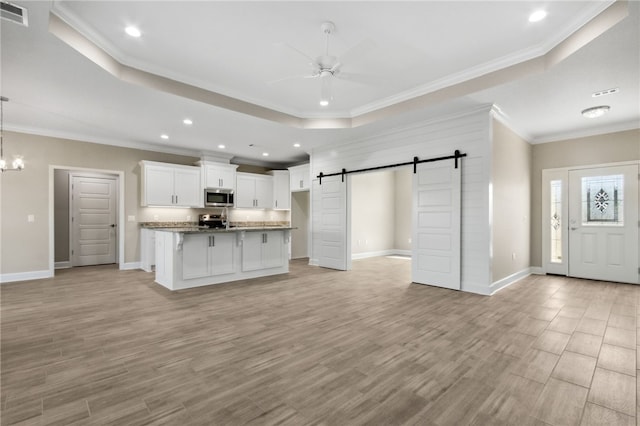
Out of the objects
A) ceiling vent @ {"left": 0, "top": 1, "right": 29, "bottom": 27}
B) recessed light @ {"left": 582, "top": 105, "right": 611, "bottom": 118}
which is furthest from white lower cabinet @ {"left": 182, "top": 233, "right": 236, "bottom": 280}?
recessed light @ {"left": 582, "top": 105, "right": 611, "bottom": 118}

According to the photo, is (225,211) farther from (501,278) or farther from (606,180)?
(606,180)

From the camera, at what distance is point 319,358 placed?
8.31ft

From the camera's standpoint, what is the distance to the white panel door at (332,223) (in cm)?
675

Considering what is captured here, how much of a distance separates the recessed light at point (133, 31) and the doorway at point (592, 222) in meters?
7.66

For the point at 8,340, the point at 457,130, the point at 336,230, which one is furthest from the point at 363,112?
the point at 8,340

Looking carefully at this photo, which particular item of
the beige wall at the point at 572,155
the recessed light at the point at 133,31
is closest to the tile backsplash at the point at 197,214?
the recessed light at the point at 133,31

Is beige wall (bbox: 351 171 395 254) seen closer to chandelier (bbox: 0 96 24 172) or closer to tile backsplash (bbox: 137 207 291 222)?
tile backsplash (bbox: 137 207 291 222)

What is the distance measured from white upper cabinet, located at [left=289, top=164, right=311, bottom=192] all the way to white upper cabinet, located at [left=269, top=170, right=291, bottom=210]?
351 mm

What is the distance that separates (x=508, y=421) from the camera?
1761 millimetres

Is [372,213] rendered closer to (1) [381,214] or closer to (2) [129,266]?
(1) [381,214]

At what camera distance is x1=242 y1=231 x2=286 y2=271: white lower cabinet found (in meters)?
5.73

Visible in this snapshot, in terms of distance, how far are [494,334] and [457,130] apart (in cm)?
325

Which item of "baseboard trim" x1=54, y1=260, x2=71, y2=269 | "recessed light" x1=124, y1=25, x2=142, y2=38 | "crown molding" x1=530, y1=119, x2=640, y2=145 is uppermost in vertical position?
"recessed light" x1=124, y1=25, x2=142, y2=38

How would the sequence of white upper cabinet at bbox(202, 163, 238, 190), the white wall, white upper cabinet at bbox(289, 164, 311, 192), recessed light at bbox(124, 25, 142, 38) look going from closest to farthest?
recessed light at bbox(124, 25, 142, 38)
the white wall
white upper cabinet at bbox(202, 163, 238, 190)
white upper cabinet at bbox(289, 164, 311, 192)
